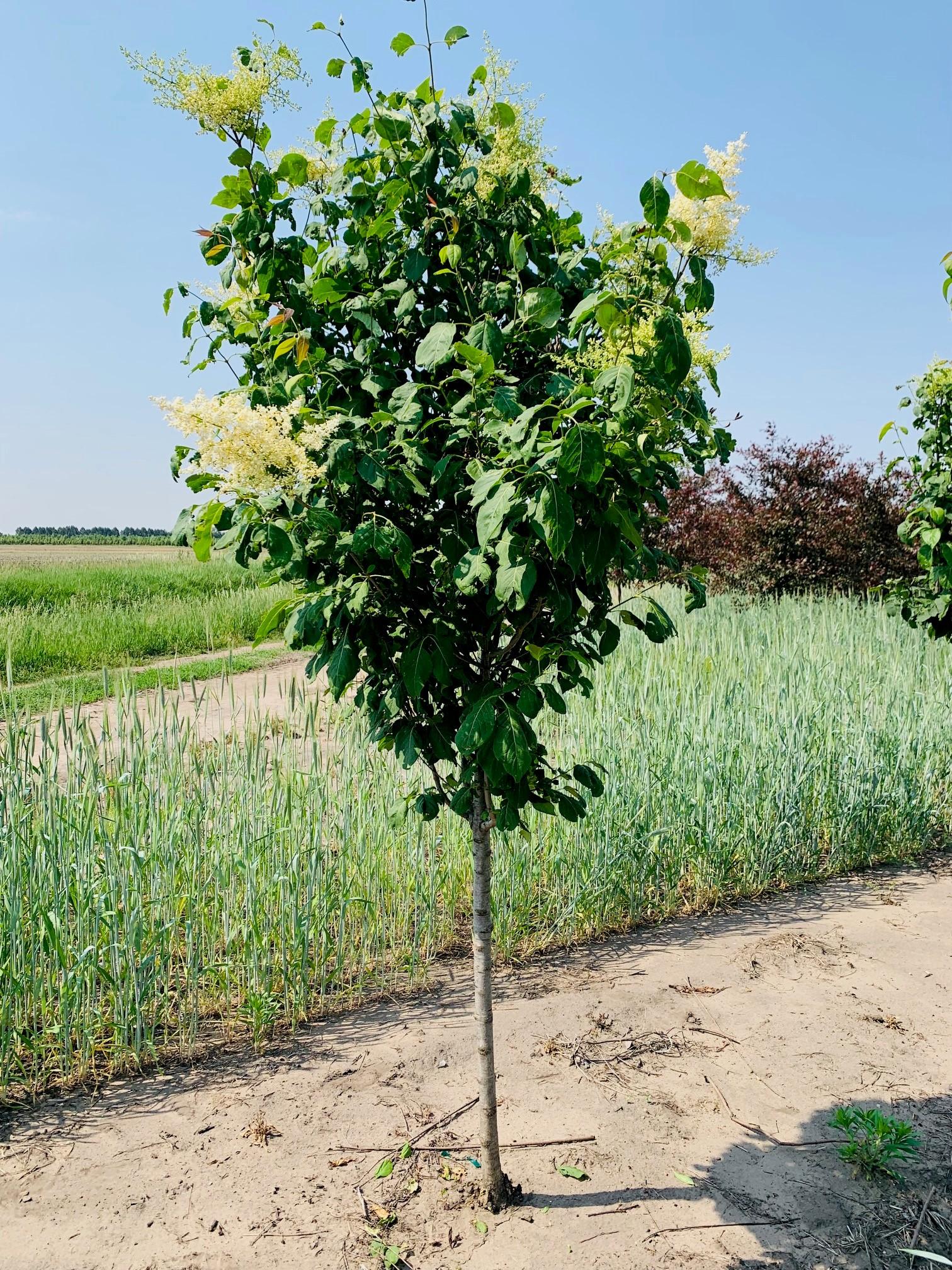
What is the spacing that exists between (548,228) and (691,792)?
2801mm

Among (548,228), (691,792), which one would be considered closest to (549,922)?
(691,792)

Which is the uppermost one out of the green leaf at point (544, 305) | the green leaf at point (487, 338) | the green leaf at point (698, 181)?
the green leaf at point (698, 181)

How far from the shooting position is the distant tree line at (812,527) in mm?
11234

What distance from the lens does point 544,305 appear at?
1683mm

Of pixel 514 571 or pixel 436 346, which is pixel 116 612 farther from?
pixel 514 571

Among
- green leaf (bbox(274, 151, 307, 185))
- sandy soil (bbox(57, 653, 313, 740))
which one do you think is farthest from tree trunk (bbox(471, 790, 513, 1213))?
sandy soil (bbox(57, 653, 313, 740))

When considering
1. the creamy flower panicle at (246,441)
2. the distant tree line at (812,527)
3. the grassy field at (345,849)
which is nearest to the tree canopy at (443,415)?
the creamy flower panicle at (246,441)

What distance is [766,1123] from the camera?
2.65 metres

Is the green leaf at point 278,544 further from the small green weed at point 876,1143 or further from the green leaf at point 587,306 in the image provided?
the small green weed at point 876,1143

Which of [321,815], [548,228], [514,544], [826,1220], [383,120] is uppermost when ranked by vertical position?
[383,120]

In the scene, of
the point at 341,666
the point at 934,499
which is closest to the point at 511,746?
the point at 341,666

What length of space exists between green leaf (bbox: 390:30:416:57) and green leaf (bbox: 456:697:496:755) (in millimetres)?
1434

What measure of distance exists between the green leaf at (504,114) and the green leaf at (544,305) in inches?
18.4

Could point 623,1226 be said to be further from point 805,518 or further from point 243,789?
point 805,518
